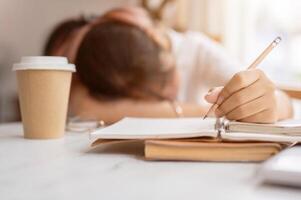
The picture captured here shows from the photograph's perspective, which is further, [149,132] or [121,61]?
[121,61]

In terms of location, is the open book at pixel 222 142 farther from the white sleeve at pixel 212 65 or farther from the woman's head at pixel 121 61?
the white sleeve at pixel 212 65

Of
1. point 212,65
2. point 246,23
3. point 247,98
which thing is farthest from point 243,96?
point 246,23

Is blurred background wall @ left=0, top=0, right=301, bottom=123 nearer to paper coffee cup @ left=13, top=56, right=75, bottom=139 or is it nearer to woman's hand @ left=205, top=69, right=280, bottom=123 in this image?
paper coffee cup @ left=13, top=56, right=75, bottom=139

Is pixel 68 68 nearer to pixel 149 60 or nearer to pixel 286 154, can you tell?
pixel 286 154

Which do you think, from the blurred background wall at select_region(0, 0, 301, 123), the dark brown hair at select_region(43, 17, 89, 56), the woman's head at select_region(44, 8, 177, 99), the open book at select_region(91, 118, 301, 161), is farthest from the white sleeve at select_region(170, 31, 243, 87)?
the open book at select_region(91, 118, 301, 161)

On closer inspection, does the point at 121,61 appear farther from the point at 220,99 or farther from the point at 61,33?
the point at 220,99

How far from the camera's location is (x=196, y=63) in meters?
1.80

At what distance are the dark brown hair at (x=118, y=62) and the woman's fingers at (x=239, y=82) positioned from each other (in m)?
0.79

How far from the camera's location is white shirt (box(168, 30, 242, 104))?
1.70 m

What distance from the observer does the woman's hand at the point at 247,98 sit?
0.63 meters

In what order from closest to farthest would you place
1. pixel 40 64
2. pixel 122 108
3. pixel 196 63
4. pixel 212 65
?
pixel 40 64, pixel 122 108, pixel 212 65, pixel 196 63

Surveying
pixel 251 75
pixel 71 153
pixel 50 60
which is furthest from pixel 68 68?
pixel 251 75

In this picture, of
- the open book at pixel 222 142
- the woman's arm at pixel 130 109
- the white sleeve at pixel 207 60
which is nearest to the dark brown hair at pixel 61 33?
the woman's arm at pixel 130 109

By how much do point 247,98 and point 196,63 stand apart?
1174 millimetres
